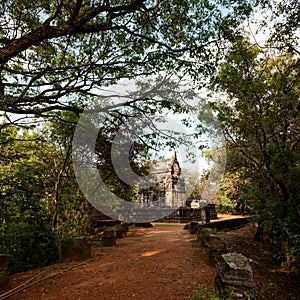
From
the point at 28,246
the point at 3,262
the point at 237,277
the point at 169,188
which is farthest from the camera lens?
the point at 169,188

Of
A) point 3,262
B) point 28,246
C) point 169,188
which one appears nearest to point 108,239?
point 28,246

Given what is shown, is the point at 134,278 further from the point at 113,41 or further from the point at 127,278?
the point at 113,41

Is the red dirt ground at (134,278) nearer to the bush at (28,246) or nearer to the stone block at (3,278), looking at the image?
the stone block at (3,278)

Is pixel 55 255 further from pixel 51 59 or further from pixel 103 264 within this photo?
pixel 51 59

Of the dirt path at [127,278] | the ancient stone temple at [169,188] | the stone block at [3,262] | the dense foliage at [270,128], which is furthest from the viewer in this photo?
the ancient stone temple at [169,188]

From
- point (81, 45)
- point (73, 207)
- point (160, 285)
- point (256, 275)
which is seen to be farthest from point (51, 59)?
point (256, 275)

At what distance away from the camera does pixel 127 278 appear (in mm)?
5227

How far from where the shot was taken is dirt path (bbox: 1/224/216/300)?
443 centimetres

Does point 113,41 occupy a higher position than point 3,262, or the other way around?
point 113,41

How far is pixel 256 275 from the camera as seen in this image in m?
5.88

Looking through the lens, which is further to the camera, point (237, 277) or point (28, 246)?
point (28, 246)

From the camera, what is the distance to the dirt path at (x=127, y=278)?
4430 mm

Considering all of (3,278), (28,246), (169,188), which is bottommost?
(3,278)

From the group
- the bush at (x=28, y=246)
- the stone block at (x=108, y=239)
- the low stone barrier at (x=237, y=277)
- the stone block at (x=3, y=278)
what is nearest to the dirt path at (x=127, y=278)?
the stone block at (x=3, y=278)
